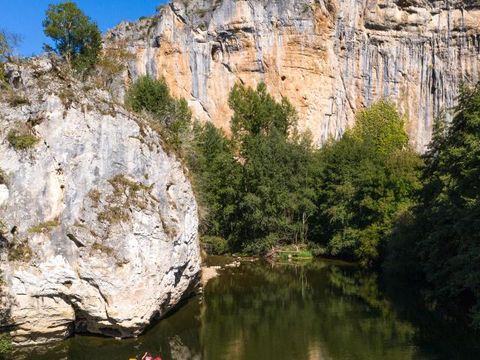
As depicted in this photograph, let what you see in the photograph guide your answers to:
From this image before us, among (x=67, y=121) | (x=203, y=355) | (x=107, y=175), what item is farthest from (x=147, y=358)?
(x=67, y=121)

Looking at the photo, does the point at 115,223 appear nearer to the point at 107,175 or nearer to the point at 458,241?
the point at 107,175

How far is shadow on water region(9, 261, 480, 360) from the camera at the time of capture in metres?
15.1

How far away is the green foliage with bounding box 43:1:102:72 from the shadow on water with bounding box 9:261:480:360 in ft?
64.4

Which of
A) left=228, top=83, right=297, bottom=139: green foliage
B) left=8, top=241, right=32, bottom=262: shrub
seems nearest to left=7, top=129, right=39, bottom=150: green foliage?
left=8, top=241, right=32, bottom=262: shrub

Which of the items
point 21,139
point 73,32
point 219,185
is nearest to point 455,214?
point 21,139

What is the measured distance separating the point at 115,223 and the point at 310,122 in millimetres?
39083

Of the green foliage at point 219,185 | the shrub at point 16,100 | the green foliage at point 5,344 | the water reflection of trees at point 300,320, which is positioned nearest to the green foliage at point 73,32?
the green foliage at point 219,185

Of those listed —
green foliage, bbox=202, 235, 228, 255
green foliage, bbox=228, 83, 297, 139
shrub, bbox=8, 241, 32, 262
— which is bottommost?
green foliage, bbox=202, 235, 228, 255

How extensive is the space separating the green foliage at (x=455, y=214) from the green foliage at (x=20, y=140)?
1424 centimetres

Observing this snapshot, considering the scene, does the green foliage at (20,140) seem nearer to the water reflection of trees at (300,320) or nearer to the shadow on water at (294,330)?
the shadow on water at (294,330)

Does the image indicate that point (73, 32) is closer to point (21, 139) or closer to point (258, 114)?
point (258, 114)

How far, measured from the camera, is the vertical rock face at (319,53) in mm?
50219

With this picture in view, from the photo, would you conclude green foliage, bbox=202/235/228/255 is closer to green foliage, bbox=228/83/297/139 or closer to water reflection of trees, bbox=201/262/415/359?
water reflection of trees, bbox=201/262/415/359

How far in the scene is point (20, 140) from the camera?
15.8 metres
